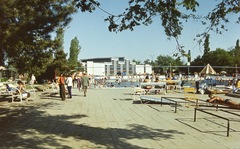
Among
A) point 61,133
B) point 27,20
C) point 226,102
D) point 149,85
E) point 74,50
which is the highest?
point 74,50

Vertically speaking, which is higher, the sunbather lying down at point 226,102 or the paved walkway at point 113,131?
the sunbather lying down at point 226,102

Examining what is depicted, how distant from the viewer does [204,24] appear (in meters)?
6.30

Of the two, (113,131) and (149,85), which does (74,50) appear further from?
(113,131)

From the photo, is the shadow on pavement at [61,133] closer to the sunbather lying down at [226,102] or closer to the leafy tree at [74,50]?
the sunbather lying down at [226,102]

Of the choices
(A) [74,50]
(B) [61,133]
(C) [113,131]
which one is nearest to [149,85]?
(C) [113,131]

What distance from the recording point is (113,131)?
8.06 metres

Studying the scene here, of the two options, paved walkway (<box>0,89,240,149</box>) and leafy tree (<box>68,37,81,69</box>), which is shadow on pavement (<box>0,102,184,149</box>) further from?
leafy tree (<box>68,37,81,69</box>)

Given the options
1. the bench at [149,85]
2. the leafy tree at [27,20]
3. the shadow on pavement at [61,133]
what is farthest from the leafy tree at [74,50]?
the shadow on pavement at [61,133]

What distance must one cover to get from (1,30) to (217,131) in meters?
7.35

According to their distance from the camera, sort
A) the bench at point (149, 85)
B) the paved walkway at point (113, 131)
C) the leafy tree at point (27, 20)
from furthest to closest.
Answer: the bench at point (149, 85) < the leafy tree at point (27, 20) < the paved walkway at point (113, 131)

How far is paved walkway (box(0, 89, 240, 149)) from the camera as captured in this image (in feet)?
21.9

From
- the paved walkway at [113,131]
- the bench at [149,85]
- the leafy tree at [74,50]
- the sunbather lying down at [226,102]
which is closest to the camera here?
the paved walkway at [113,131]

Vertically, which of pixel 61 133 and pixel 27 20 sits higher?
pixel 27 20

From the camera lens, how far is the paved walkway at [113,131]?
6660 millimetres
